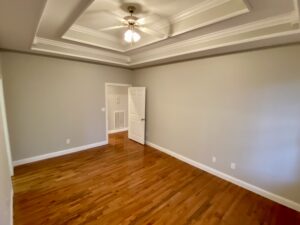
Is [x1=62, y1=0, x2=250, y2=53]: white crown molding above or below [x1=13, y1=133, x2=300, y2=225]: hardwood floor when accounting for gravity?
above

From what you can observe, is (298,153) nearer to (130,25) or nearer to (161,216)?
(161,216)

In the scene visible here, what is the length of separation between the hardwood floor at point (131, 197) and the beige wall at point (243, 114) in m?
0.48

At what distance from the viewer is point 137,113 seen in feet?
18.6

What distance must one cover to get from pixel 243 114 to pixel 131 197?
265cm

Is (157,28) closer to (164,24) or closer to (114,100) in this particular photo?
(164,24)

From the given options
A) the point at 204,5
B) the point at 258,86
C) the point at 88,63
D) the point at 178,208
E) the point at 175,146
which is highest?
the point at 204,5

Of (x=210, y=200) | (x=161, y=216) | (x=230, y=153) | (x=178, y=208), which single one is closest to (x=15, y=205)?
(x=161, y=216)

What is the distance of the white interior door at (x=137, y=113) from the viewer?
545 centimetres

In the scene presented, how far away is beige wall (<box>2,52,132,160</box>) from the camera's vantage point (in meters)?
3.69

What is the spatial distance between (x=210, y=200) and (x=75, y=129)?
3916mm

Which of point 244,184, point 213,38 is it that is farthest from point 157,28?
point 244,184

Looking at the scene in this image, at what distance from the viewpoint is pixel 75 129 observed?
470 cm

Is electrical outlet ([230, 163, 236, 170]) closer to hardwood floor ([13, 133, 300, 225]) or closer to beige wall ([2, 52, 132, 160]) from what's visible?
hardwood floor ([13, 133, 300, 225])

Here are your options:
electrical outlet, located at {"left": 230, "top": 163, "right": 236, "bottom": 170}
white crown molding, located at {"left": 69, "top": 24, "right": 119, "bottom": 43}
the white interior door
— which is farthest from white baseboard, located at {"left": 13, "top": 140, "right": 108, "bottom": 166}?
electrical outlet, located at {"left": 230, "top": 163, "right": 236, "bottom": 170}
